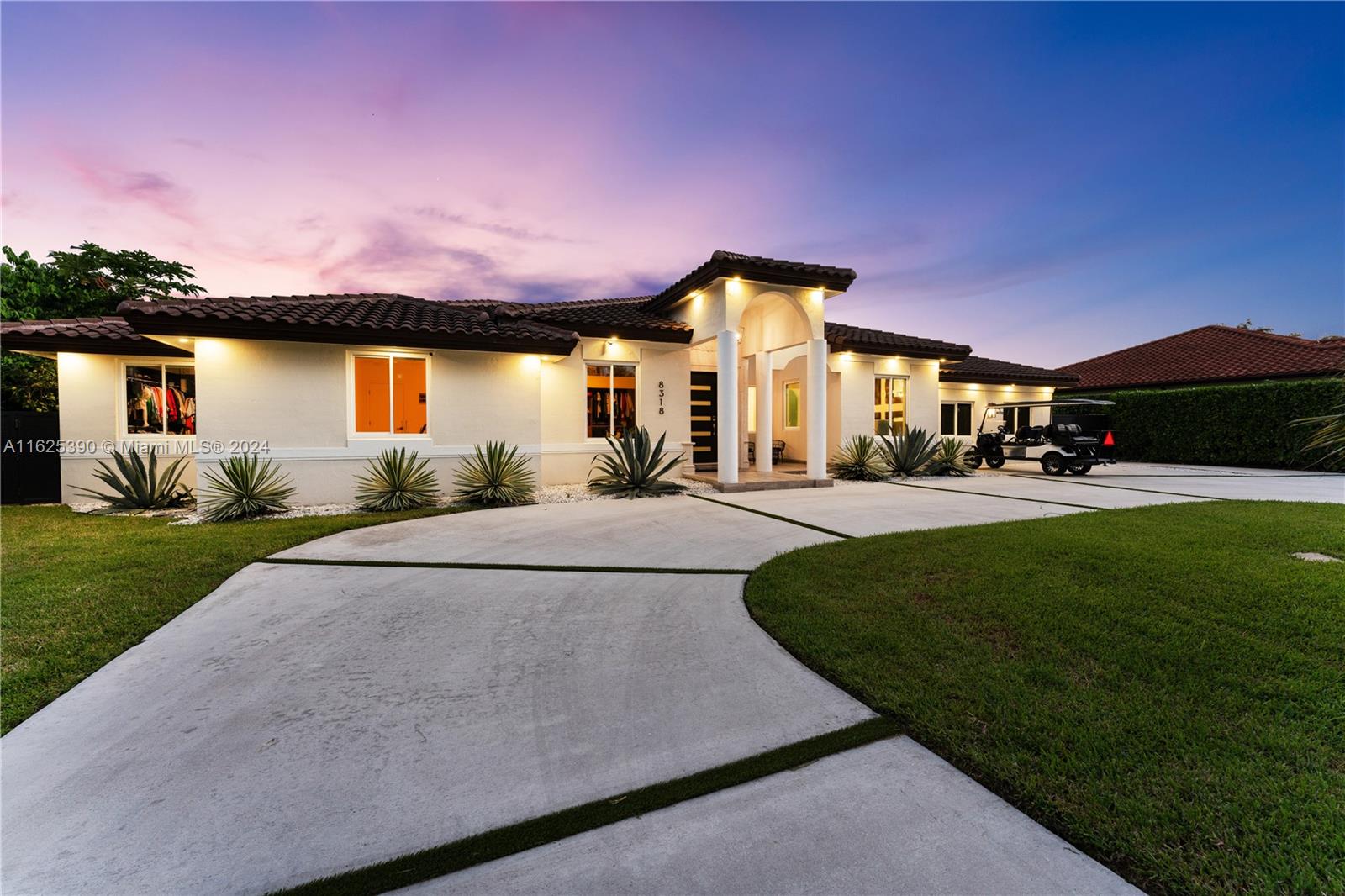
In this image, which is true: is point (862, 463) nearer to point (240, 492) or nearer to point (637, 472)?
point (637, 472)

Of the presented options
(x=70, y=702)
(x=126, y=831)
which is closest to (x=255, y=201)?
(x=70, y=702)

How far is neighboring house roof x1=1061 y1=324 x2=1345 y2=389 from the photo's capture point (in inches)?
693

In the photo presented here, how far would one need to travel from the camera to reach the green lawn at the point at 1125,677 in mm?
1697

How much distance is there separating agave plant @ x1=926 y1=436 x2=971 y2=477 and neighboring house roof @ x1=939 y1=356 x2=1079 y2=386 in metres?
3.89

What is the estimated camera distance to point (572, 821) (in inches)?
70.9

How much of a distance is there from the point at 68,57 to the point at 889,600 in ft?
48.7

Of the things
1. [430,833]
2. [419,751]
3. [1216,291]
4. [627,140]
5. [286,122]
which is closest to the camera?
[430,833]

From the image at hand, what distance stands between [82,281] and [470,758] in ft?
A: 85.0

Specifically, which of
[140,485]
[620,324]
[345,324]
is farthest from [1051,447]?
[140,485]

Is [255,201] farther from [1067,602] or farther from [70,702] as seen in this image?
[1067,602]

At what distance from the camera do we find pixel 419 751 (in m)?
2.25

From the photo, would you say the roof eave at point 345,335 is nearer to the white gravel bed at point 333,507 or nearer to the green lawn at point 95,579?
the white gravel bed at point 333,507

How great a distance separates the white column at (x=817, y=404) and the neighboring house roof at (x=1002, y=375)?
770 cm

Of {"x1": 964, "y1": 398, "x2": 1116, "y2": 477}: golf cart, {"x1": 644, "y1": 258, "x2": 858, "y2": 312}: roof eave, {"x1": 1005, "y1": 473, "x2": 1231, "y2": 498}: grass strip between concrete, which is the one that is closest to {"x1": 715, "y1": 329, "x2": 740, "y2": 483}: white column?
{"x1": 644, "y1": 258, "x2": 858, "y2": 312}: roof eave
